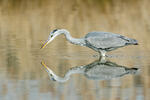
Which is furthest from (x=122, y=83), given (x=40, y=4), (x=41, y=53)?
(x=40, y=4)

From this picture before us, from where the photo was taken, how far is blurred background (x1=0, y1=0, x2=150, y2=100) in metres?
8.52

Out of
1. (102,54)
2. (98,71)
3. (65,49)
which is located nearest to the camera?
(98,71)

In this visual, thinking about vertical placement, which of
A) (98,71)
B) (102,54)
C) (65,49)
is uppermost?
(65,49)

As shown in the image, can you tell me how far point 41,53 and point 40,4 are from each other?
8.81 m

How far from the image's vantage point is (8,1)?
22.0 metres

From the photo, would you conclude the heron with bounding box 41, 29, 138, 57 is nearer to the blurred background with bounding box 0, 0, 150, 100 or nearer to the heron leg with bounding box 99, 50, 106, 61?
the heron leg with bounding box 99, 50, 106, 61

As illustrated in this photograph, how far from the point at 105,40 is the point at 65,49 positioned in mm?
1578

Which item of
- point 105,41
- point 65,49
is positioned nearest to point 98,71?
point 105,41

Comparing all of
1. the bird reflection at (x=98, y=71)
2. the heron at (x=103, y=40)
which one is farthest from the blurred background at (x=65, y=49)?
the heron at (x=103, y=40)

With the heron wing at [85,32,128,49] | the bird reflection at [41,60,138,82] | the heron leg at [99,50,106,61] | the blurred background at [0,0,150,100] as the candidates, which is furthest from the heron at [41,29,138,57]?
the bird reflection at [41,60,138,82]

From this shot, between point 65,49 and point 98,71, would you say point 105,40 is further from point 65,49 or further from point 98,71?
point 98,71

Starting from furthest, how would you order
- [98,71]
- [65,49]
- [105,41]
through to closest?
[65,49] < [105,41] < [98,71]

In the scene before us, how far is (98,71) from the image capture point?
33.5 feet

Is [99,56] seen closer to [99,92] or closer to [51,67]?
[51,67]
